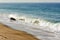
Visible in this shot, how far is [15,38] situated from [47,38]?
1967 millimetres

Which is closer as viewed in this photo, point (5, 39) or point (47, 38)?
point (5, 39)

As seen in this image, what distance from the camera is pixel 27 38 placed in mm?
10938

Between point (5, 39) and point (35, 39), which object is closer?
point (5, 39)

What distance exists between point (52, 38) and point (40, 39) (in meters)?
0.89

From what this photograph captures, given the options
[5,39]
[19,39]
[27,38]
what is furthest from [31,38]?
[5,39]

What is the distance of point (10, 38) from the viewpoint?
33.9 ft

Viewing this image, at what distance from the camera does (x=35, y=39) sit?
35.7 ft

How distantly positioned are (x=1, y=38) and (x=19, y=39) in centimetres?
98

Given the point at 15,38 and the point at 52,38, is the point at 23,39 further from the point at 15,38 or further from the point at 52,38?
the point at 52,38

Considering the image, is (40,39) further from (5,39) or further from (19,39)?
(5,39)

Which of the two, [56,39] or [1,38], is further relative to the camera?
[56,39]

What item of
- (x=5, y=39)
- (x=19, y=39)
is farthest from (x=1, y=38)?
(x=19, y=39)

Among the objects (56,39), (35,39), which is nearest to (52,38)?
(56,39)

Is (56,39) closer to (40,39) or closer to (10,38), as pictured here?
(40,39)
